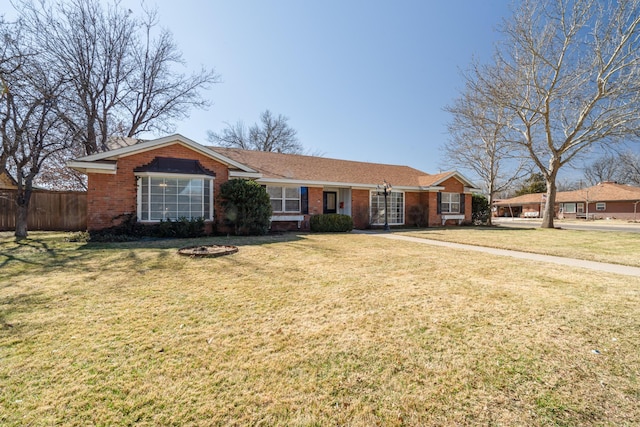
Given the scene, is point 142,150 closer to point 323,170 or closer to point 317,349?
point 323,170

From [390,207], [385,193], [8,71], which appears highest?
[8,71]

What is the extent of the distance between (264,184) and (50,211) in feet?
33.6

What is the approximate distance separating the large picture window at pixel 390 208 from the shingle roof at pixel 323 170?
0.81 metres

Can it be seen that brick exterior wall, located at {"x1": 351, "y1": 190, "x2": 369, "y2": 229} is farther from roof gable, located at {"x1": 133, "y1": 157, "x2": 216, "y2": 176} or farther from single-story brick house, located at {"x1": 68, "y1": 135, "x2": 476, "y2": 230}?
roof gable, located at {"x1": 133, "y1": 157, "x2": 216, "y2": 176}

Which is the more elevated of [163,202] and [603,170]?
[603,170]

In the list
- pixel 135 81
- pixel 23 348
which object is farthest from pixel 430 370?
pixel 135 81

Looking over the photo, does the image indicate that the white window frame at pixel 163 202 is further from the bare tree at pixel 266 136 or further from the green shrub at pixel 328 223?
the bare tree at pixel 266 136

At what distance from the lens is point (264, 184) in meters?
14.4

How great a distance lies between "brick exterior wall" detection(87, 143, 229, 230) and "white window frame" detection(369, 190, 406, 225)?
36.2 feet

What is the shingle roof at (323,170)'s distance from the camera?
15.4m

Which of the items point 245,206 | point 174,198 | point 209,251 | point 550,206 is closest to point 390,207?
point 245,206

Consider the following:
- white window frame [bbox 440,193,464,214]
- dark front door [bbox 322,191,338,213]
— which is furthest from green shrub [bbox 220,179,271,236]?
white window frame [bbox 440,193,464,214]

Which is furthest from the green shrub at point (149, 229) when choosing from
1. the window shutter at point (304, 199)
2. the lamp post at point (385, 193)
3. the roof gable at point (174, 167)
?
the lamp post at point (385, 193)

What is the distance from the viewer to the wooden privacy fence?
1309 cm
